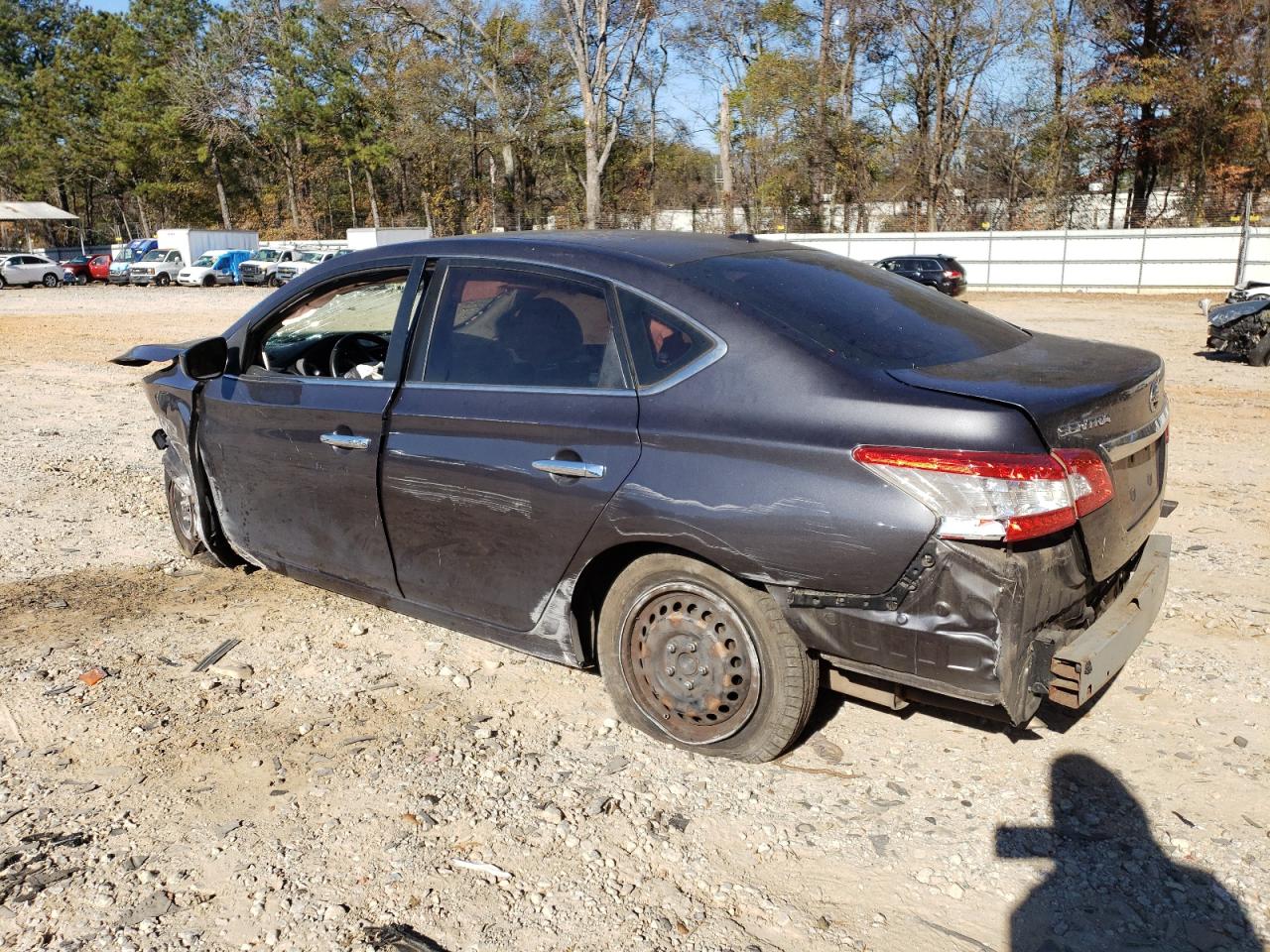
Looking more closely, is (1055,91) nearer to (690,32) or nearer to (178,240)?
(690,32)

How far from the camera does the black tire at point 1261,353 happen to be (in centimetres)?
1298

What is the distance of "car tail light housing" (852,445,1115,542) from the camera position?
2.75m

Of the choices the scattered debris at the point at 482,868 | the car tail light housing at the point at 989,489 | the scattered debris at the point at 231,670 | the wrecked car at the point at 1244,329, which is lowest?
the wrecked car at the point at 1244,329

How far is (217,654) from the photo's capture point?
4430 millimetres

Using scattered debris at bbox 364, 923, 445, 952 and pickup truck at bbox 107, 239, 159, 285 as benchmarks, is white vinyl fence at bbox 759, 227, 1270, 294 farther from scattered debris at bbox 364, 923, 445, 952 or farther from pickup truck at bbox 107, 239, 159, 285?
scattered debris at bbox 364, 923, 445, 952

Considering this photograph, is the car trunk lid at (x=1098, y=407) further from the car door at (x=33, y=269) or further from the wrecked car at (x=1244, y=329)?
the car door at (x=33, y=269)

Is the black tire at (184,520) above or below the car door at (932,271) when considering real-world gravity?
A: above

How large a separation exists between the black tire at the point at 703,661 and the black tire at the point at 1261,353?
12288mm

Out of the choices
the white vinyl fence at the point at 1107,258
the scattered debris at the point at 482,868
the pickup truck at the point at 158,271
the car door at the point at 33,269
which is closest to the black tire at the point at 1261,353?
the scattered debris at the point at 482,868

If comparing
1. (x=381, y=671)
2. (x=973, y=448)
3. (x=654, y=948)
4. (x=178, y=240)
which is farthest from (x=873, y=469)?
(x=178, y=240)

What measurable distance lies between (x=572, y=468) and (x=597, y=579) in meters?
0.45

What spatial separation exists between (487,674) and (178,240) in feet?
163

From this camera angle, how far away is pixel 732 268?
11.9 ft

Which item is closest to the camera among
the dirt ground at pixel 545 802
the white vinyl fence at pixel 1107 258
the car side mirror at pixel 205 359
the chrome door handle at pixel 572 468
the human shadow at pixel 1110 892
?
the human shadow at pixel 1110 892
